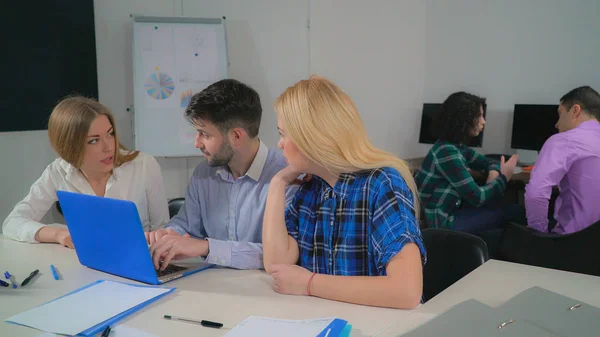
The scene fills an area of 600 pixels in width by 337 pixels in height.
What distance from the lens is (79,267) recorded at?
1635 mm

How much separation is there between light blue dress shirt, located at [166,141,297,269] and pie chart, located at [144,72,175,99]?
191 centimetres

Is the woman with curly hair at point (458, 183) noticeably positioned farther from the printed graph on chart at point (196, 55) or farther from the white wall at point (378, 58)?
the printed graph on chart at point (196, 55)

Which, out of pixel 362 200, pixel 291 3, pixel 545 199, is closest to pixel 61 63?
pixel 291 3

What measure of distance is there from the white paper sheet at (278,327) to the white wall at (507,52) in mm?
3662

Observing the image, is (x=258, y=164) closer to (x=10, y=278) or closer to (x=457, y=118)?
(x=10, y=278)

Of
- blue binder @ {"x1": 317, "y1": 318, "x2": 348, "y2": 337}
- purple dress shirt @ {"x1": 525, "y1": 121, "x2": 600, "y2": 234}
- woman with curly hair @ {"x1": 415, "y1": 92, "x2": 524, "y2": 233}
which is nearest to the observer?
blue binder @ {"x1": 317, "y1": 318, "x2": 348, "y2": 337}

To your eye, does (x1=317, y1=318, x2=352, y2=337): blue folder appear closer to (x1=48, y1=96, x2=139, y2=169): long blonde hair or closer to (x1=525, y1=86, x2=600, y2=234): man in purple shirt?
(x1=48, y1=96, x2=139, y2=169): long blonde hair

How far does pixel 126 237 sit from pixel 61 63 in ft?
8.62

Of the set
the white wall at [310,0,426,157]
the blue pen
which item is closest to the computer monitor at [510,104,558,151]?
the white wall at [310,0,426,157]

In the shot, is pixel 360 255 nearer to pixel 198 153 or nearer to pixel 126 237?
pixel 126 237

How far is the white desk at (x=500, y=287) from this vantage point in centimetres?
122

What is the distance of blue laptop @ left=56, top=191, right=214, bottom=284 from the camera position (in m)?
1.39

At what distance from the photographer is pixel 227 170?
1911 mm

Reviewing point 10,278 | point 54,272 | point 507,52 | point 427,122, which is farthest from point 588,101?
point 10,278
